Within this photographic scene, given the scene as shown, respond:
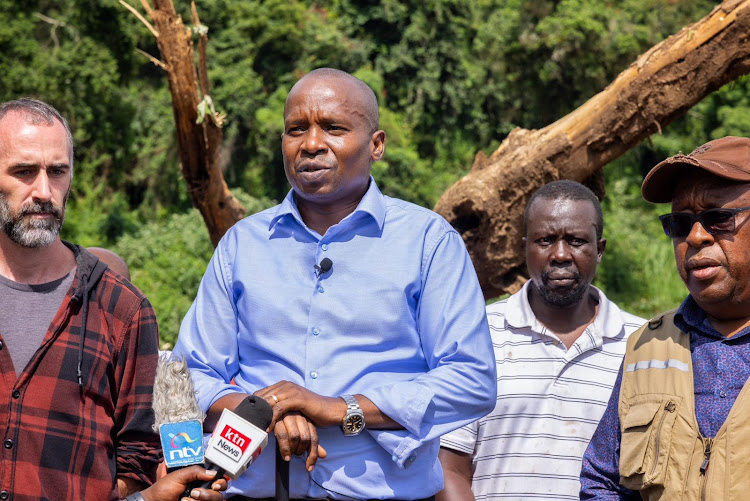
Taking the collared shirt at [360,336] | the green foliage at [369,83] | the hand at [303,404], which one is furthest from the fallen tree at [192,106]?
the green foliage at [369,83]

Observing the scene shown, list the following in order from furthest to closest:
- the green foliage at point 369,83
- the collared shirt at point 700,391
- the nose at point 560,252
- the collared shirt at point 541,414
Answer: the green foliage at point 369,83, the nose at point 560,252, the collared shirt at point 541,414, the collared shirt at point 700,391

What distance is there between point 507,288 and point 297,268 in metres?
5.10

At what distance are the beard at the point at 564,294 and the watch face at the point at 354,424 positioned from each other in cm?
159

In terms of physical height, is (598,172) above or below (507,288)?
above

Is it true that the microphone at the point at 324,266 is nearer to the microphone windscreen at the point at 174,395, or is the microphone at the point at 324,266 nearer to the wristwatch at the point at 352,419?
the wristwatch at the point at 352,419

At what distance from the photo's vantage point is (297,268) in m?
3.04

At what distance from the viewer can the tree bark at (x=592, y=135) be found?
6719 mm

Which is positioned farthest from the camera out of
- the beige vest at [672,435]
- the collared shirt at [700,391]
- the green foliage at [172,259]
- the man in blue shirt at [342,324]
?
the green foliage at [172,259]

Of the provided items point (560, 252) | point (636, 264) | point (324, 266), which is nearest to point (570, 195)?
point (560, 252)

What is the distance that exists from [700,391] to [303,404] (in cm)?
118

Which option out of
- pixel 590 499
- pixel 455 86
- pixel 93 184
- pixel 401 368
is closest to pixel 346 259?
pixel 401 368

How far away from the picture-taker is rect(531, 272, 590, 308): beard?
13.5 ft

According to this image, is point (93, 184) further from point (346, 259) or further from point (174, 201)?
point (346, 259)

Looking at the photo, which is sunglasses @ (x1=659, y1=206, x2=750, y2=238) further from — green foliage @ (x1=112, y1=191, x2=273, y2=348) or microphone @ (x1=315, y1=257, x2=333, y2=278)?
green foliage @ (x1=112, y1=191, x2=273, y2=348)
